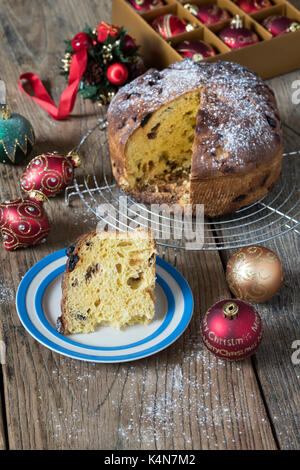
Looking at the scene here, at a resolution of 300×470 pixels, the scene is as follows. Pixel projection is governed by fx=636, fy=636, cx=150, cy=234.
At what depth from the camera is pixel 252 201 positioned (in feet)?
7.16

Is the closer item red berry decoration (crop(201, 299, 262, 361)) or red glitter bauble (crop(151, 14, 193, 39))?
red berry decoration (crop(201, 299, 262, 361))

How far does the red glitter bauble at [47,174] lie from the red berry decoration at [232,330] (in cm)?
80

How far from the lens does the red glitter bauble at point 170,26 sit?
2781 mm

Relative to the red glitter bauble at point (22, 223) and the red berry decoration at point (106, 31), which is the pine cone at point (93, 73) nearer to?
the red berry decoration at point (106, 31)

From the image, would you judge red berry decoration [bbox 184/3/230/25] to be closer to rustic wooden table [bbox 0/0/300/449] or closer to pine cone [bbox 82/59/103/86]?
pine cone [bbox 82/59/103/86]

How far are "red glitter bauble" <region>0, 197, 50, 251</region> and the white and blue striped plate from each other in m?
0.14

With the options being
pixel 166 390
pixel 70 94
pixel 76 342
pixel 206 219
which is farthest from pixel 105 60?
pixel 166 390

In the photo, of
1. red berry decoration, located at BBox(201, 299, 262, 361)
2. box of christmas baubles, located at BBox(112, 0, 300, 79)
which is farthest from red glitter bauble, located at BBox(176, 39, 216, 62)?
red berry decoration, located at BBox(201, 299, 262, 361)

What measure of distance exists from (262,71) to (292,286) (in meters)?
1.18

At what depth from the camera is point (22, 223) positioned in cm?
200

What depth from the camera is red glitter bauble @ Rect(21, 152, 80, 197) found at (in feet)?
7.12

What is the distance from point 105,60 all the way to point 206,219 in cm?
88

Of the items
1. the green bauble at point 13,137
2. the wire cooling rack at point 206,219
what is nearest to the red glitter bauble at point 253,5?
the wire cooling rack at point 206,219
